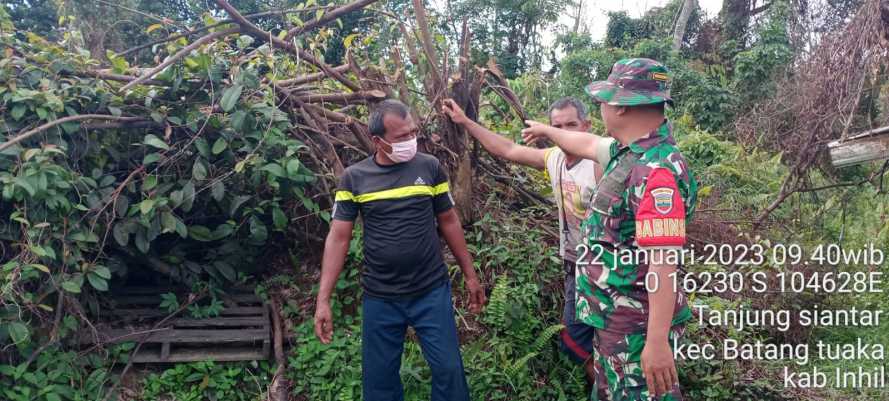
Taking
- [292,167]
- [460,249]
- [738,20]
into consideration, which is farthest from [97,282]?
[738,20]

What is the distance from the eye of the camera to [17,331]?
3088mm

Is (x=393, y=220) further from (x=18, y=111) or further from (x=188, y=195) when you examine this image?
(x=18, y=111)

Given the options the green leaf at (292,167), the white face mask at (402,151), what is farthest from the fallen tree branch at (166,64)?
the white face mask at (402,151)

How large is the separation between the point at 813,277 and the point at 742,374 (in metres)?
1.37

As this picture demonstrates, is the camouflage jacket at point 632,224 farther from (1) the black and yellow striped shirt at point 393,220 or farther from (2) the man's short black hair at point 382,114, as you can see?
(2) the man's short black hair at point 382,114

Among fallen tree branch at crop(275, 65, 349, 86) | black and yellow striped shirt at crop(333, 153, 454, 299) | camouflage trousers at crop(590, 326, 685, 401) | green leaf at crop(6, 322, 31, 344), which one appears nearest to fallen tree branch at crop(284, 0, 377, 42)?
fallen tree branch at crop(275, 65, 349, 86)

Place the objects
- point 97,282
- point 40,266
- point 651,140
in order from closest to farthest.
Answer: point 651,140, point 40,266, point 97,282

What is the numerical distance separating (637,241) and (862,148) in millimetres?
2747

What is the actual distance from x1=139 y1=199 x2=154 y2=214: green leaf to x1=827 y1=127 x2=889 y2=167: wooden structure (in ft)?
13.8

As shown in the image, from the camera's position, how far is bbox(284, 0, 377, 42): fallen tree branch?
12.7 feet

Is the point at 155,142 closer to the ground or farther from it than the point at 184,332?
farther from it

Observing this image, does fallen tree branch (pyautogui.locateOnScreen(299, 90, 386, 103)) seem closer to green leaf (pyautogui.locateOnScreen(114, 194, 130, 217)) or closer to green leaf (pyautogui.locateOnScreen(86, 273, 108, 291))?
green leaf (pyautogui.locateOnScreen(114, 194, 130, 217))

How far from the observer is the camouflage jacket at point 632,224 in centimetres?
207

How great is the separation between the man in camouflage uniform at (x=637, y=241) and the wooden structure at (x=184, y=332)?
7.37ft
